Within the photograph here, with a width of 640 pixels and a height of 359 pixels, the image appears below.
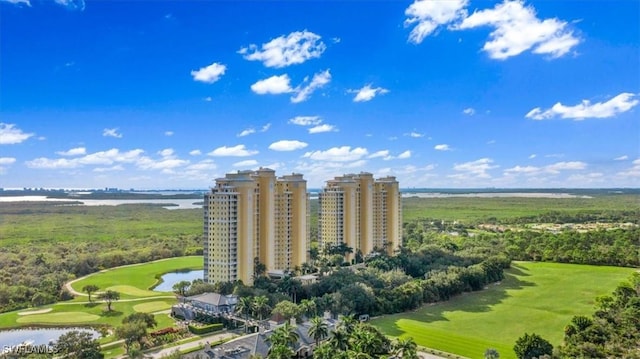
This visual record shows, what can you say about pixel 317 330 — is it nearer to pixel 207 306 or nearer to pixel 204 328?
pixel 204 328

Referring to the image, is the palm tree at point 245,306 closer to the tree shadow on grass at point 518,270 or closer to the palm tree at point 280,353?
the palm tree at point 280,353

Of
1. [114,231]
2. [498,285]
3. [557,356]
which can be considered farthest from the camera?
[114,231]

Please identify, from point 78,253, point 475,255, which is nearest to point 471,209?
point 475,255

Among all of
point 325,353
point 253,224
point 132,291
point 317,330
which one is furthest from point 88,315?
point 325,353

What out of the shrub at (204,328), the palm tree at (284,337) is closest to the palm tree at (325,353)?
the palm tree at (284,337)

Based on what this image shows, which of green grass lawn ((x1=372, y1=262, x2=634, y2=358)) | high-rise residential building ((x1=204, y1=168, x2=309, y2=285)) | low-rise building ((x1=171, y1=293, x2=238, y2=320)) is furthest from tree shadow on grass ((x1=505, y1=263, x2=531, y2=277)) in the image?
low-rise building ((x1=171, y1=293, x2=238, y2=320))

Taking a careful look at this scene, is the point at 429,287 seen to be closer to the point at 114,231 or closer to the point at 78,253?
the point at 78,253
